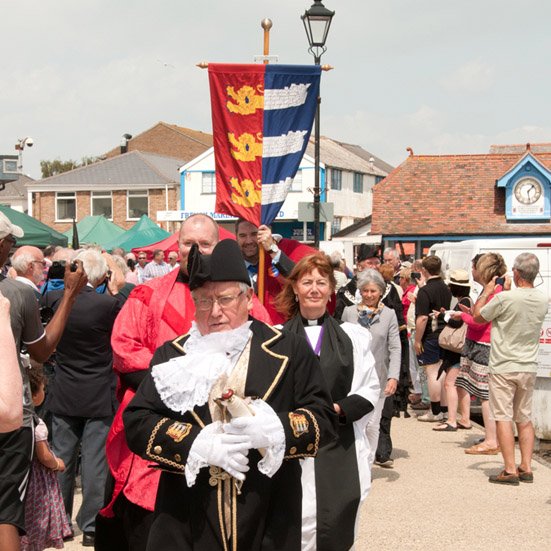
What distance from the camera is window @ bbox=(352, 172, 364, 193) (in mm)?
61531

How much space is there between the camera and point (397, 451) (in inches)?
399

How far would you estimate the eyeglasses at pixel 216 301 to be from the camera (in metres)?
3.37

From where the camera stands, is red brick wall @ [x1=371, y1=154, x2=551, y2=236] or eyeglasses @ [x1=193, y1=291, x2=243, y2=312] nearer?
eyeglasses @ [x1=193, y1=291, x2=243, y2=312]

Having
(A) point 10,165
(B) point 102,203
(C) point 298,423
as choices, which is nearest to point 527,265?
(C) point 298,423

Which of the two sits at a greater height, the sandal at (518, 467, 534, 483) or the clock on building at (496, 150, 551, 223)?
the clock on building at (496, 150, 551, 223)

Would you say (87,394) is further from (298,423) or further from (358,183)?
(358,183)

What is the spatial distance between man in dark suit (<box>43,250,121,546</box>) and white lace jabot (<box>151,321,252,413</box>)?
11.2 ft

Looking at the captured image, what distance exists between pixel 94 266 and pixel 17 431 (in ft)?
8.49

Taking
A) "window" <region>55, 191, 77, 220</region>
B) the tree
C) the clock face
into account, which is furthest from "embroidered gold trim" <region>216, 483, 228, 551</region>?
the tree

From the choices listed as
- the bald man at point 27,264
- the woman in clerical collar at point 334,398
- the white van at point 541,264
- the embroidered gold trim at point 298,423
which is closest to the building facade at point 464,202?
the white van at point 541,264

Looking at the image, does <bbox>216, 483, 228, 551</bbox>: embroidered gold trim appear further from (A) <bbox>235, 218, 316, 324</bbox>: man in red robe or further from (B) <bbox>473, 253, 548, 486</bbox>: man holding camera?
(B) <bbox>473, 253, 548, 486</bbox>: man holding camera

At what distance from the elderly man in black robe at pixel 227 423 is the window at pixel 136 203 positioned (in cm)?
5414

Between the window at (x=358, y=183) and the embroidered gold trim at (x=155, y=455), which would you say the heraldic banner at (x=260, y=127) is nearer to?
the embroidered gold trim at (x=155, y=455)

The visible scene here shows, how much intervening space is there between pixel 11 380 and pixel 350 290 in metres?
7.61
